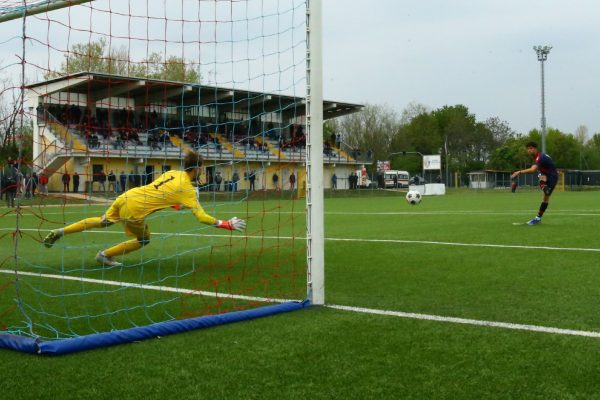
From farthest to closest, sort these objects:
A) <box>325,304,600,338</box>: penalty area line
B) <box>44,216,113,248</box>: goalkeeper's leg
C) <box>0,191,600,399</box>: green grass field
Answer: <box>44,216,113,248</box>: goalkeeper's leg < <box>325,304,600,338</box>: penalty area line < <box>0,191,600,399</box>: green grass field

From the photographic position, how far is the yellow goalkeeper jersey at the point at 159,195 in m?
7.80

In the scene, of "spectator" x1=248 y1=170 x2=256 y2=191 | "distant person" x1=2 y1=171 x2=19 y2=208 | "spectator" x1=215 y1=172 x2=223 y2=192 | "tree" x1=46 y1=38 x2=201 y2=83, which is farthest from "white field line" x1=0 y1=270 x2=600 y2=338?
"spectator" x1=248 y1=170 x2=256 y2=191

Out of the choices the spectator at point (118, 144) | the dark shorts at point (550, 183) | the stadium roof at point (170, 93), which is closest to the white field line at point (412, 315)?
the spectator at point (118, 144)

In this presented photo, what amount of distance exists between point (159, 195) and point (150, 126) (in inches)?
38.3

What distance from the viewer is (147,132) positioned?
8.34 metres

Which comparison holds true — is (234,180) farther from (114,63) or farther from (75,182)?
(114,63)

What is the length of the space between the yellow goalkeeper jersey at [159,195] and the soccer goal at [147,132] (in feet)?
0.09

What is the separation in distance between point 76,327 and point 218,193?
194 inches

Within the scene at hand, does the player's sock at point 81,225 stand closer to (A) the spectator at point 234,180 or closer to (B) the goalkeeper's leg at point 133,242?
(B) the goalkeeper's leg at point 133,242

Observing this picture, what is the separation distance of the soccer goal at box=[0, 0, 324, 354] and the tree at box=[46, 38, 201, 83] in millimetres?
25

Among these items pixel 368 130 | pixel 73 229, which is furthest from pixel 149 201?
pixel 368 130

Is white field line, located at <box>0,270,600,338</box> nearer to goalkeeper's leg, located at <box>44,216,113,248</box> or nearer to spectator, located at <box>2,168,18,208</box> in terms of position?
goalkeeper's leg, located at <box>44,216,113,248</box>

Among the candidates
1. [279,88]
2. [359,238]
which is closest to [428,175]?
[359,238]

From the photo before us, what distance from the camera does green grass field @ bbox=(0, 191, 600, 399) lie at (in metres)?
3.53
